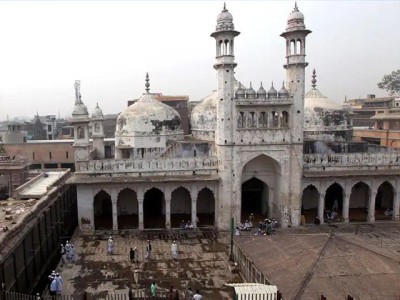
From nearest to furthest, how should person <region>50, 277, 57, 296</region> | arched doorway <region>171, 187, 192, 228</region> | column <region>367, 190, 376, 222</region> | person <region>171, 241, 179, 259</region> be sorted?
person <region>50, 277, 57, 296</region> → person <region>171, 241, 179, 259</region> → column <region>367, 190, 376, 222</region> → arched doorway <region>171, 187, 192, 228</region>

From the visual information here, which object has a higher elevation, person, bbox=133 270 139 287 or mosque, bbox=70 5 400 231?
mosque, bbox=70 5 400 231

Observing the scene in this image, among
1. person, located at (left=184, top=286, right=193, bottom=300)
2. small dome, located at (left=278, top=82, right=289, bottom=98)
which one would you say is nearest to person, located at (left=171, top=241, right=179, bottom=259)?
person, located at (left=184, top=286, right=193, bottom=300)

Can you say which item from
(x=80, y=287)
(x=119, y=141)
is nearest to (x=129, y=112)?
(x=119, y=141)

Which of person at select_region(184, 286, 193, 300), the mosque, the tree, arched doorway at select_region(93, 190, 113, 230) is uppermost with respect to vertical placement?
the tree

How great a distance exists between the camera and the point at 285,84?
2242 centimetres

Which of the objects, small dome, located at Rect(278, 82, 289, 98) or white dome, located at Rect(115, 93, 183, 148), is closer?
small dome, located at Rect(278, 82, 289, 98)

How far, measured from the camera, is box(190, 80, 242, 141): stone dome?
86.9 feet

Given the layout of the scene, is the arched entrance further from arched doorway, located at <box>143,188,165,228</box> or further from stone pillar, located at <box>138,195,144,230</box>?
stone pillar, located at <box>138,195,144,230</box>

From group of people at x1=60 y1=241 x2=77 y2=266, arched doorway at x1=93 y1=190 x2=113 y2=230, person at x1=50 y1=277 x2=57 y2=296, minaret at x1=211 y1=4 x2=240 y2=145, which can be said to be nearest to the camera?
person at x1=50 y1=277 x2=57 y2=296

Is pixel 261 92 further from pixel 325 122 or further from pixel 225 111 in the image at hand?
pixel 325 122

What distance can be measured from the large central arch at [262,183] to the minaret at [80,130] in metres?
8.81

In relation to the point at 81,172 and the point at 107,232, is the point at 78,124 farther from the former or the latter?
the point at 107,232

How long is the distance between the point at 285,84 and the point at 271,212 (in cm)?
734

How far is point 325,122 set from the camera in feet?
96.4
